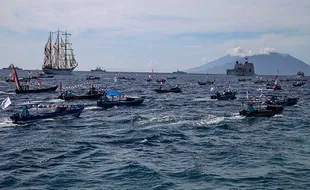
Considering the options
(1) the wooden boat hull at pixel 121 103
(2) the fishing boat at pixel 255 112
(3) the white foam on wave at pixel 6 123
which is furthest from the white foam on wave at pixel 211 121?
(3) the white foam on wave at pixel 6 123

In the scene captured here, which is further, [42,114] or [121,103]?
[121,103]

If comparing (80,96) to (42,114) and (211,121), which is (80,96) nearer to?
(42,114)

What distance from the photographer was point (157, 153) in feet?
116

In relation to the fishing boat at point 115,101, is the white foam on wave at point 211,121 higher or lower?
lower

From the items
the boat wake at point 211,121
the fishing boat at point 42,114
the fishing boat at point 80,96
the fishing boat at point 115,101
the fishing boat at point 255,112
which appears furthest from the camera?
the fishing boat at point 80,96

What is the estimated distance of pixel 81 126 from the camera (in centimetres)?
5112

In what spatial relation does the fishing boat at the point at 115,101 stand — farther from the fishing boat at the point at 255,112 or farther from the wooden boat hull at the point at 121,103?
the fishing boat at the point at 255,112

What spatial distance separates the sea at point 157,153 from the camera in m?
27.5

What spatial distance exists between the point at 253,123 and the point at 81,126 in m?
23.8

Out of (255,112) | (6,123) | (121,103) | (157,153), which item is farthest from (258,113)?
(6,123)

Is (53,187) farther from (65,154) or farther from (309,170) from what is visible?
(309,170)

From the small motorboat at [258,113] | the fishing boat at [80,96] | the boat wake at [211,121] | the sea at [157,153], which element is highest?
the fishing boat at [80,96]

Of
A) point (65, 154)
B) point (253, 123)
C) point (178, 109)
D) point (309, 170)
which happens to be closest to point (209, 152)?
point (309, 170)

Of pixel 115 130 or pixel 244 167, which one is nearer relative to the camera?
pixel 244 167
